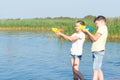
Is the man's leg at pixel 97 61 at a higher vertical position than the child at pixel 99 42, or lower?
lower

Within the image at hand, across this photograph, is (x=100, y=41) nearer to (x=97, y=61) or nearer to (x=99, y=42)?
(x=99, y=42)

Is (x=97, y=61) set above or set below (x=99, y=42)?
below

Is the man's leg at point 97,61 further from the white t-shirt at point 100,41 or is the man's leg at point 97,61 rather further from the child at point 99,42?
the white t-shirt at point 100,41

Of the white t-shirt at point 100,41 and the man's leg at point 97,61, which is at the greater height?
the white t-shirt at point 100,41

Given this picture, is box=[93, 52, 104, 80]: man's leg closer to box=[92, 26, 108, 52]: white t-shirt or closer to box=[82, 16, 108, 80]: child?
box=[82, 16, 108, 80]: child

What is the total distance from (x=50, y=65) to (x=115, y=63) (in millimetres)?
2864

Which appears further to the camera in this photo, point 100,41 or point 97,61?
point 97,61

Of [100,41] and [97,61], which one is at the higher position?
[100,41]

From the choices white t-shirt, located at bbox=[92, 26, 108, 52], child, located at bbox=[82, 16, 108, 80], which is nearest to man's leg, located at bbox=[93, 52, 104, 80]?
child, located at bbox=[82, 16, 108, 80]

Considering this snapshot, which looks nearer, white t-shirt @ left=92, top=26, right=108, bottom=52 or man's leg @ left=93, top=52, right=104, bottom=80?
white t-shirt @ left=92, top=26, right=108, bottom=52

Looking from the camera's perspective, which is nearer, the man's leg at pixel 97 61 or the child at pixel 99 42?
the child at pixel 99 42

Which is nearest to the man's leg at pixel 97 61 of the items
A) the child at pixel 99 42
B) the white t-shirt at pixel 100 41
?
the child at pixel 99 42

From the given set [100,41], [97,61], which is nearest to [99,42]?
[100,41]

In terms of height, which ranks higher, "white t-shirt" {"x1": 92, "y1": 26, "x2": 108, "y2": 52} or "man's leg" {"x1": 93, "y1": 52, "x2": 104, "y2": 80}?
"white t-shirt" {"x1": 92, "y1": 26, "x2": 108, "y2": 52}
